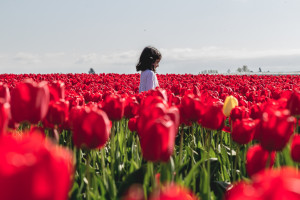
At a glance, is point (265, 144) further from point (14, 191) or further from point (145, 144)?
point (14, 191)

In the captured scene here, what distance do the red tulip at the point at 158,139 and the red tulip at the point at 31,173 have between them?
0.82 m

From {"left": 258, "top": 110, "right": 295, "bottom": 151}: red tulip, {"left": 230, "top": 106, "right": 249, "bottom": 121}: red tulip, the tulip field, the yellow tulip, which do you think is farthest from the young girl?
{"left": 258, "top": 110, "right": 295, "bottom": 151}: red tulip

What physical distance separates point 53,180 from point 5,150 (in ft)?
0.39

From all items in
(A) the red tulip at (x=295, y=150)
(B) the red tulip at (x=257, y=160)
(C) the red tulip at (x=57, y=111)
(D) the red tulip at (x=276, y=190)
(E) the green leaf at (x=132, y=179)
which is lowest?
(E) the green leaf at (x=132, y=179)

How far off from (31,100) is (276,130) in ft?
4.42

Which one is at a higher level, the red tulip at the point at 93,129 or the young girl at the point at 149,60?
the young girl at the point at 149,60

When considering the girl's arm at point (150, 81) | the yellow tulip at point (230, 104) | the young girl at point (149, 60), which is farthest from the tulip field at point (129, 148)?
the young girl at point (149, 60)

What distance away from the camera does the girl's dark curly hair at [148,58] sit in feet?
28.1

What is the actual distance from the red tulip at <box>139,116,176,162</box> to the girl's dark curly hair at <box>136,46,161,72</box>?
6966 mm

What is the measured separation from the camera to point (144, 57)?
28.5 feet

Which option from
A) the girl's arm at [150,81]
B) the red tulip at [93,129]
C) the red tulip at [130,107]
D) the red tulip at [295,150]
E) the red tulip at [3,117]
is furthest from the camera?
the girl's arm at [150,81]

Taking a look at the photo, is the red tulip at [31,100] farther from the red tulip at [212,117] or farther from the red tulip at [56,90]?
the red tulip at [212,117]

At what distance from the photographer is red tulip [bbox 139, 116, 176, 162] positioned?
1.60 m

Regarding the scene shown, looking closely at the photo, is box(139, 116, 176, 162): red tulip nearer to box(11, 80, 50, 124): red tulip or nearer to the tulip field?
the tulip field
